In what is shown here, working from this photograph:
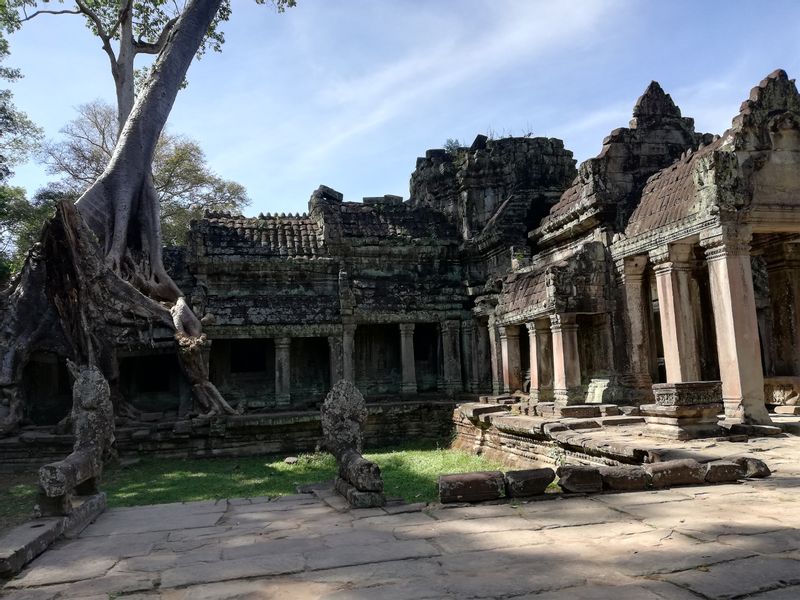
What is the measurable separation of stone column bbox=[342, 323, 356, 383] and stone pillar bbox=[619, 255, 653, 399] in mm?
7103

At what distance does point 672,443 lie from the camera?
7430mm

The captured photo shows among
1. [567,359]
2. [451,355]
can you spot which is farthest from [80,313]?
[567,359]

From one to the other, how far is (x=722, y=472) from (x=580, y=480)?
54.8 inches

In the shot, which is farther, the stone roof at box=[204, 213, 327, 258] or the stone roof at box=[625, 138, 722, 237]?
the stone roof at box=[204, 213, 327, 258]

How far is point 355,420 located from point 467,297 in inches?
407

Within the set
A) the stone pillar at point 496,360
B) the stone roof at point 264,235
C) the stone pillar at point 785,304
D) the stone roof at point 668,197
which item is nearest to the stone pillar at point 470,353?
the stone pillar at point 496,360

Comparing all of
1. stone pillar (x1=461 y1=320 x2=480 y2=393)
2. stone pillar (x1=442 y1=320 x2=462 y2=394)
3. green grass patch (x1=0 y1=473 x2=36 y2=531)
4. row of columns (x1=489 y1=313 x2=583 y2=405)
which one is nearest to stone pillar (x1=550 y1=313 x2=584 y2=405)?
row of columns (x1=489 y1=313 x2=583 y2=405)

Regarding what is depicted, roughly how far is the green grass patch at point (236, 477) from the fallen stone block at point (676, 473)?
2.82 meters

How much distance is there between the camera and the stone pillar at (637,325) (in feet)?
36.0

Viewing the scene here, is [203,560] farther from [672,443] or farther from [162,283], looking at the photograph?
[162,283]

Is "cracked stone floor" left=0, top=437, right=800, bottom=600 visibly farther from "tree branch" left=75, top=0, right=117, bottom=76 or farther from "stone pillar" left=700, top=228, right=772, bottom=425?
"tree branch" left=75, top=0, right=117, bottom=76

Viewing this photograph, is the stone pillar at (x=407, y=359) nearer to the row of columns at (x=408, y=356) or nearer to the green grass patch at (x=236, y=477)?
the row of columns at (x=408, y=356)

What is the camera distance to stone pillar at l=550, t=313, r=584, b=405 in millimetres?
11125

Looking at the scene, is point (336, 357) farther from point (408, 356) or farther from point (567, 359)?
point (567, 359)
